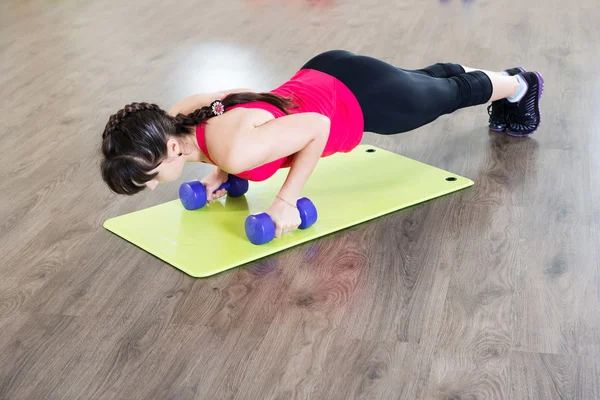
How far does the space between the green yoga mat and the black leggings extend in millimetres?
165

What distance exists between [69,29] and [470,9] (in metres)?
2.07

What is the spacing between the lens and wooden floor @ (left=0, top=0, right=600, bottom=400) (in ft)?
4.86

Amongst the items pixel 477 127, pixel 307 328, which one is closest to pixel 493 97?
pixel 477 127

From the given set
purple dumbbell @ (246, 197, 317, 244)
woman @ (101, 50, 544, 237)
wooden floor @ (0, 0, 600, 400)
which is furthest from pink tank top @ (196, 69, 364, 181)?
wooden floor @ (0, 0, 600, 400)

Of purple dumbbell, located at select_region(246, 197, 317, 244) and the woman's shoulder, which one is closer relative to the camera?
purple dumbbell, located at select_region(246, 197, 317, 244)

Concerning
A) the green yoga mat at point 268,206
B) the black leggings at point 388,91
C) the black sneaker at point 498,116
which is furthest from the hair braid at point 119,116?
the black sneaker at point 498,116

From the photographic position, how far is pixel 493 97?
2414 millimetres

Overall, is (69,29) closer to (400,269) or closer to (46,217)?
(46,217)

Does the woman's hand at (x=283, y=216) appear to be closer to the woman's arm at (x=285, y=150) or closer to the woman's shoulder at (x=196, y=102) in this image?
the woman's arm at (x=285, y=150)

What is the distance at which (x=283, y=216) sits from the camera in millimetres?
1932

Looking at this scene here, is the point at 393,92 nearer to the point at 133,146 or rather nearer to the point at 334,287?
the point at 334,287

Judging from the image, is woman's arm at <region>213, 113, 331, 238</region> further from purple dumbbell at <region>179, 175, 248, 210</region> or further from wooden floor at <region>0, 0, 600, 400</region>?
purple dumbbell at <region>179, 175, 248, 210</region>

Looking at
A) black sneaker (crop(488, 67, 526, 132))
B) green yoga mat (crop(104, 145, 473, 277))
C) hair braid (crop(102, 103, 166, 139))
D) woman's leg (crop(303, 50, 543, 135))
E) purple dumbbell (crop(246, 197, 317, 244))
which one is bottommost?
black sneaker (crop(488, 67, 526, 132))

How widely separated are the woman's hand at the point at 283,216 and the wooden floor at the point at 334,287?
2.4 inches
